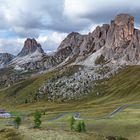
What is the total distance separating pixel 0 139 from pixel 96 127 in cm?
6613

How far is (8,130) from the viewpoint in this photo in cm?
6675

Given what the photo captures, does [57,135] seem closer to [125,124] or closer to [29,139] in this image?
[29,139]

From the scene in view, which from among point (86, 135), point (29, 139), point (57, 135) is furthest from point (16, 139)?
point (86, 135)

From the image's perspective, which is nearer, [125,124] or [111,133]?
[111,133]

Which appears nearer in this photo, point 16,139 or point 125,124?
point 16,139

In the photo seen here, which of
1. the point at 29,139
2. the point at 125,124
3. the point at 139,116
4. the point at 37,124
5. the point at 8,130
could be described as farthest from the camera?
the point at 139,116

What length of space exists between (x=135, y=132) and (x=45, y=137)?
178ft

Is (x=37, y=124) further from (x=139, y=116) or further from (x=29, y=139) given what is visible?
(x=29, y=139)

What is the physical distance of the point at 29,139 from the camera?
61750 mm

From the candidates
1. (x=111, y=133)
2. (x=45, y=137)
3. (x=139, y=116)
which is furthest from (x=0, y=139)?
(x=139, y=116)

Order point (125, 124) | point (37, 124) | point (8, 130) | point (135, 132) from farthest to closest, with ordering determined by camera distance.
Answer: point (37, 124), point (125, 124), point (135, 132), point (8, 130)

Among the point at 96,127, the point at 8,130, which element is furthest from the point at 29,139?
the point at 96,127

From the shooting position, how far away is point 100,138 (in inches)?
2657

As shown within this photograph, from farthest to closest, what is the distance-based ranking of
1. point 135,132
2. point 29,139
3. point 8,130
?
point 135,132
point 8,130
point 29,139
